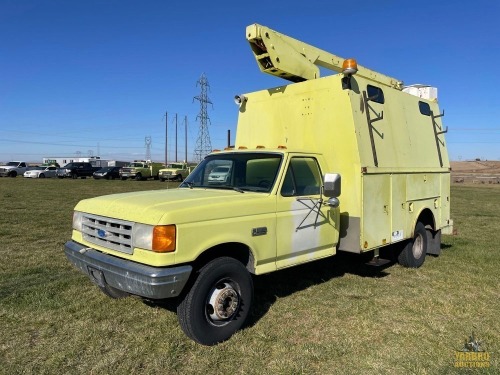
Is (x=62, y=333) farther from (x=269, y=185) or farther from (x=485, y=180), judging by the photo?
(x=485, y=180)

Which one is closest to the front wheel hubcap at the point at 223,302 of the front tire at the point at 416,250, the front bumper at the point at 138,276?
the front bumper at the point at 138,276

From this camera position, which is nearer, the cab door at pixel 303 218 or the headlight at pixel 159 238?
the headlight at pixel 159 238

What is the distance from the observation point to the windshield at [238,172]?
477cm

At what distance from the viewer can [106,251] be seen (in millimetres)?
4109

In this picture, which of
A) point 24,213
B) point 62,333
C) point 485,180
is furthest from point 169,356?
point 485,180

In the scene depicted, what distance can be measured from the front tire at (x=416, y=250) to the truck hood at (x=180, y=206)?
3.51 m

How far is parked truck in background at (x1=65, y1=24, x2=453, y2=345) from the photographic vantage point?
3.79 meters

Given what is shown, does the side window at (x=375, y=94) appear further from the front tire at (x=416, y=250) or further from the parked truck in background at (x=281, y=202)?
the front tire at (x=416, y=250)

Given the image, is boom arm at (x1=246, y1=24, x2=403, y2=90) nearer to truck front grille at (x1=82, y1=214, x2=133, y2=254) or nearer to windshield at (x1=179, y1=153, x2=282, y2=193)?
windshield at (x1=179, y1=153, x2=282, y2=193)

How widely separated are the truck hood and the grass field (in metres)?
1.26

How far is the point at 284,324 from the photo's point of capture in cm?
450

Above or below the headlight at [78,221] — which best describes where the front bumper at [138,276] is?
below

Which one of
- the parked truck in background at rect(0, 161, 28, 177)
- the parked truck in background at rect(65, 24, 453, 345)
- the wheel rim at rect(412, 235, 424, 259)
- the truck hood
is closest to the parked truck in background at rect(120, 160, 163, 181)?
the parked truck in background at rect(0, 161, 28, 177)

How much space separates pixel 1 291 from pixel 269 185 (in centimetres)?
384
